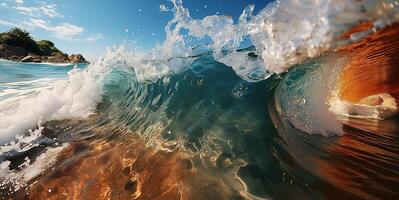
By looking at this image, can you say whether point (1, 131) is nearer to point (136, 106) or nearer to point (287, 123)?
point (136, 106)

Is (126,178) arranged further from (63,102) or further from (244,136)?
(63,102)

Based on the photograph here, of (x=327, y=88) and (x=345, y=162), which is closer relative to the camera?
(x=345, y=162)

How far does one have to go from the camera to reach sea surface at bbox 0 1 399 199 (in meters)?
1.99

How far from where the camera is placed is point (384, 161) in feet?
8.00

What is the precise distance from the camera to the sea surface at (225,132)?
199 centimetres

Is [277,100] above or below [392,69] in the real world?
below

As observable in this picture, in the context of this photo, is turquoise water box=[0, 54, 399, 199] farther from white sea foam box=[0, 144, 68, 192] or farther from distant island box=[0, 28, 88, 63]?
distant island box=[0, 28, 88, 63]

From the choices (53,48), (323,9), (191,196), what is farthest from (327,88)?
(53,48)

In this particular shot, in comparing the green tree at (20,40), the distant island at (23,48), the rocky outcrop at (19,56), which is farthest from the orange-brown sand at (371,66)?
the green tree at (20,40)

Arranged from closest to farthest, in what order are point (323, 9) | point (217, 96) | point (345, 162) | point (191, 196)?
point (323, 9) → point (191, 196) → point (345, 162) → point (217, 96)

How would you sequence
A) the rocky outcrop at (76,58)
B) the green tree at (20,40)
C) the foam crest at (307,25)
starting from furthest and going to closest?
the rocky outcrop at (76,58), the green tree at (20,40), the foam crest at (307,25)

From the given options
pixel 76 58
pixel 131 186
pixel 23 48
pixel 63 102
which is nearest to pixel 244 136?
pixel 131 186

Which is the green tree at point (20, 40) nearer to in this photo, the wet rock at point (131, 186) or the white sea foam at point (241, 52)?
the white sea foam at point (241, 52)

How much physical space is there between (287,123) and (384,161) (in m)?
1.09
